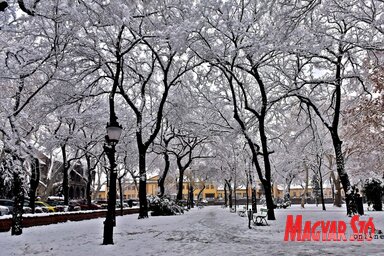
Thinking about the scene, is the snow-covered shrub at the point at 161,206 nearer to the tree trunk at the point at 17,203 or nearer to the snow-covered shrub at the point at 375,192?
the tree trunk at the point at 17,203

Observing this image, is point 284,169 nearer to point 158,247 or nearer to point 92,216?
point 92,216

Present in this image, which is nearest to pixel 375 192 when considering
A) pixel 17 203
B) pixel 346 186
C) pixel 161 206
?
pixel 346 186

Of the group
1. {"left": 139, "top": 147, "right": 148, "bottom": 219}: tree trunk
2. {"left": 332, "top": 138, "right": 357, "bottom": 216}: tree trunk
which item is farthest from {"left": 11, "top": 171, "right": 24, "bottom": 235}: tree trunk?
{"left": 332, "top": 138, "right": 357, "bottom": 216}: tree trunk

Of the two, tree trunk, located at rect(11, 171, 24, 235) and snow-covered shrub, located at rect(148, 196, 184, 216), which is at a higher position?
tree trunk, located at rect(11, 171, 24, 235)

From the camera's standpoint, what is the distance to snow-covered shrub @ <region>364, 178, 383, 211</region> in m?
29.8

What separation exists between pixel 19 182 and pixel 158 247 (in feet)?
22.2

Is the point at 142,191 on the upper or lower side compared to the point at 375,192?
upper

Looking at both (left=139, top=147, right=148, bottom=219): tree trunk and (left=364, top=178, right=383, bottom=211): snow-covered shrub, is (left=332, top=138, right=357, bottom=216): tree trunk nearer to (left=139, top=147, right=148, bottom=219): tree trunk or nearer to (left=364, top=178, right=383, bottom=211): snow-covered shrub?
(left=139, top=147, right=148, bottom=219): tree trunk

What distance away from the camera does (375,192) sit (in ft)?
99.9

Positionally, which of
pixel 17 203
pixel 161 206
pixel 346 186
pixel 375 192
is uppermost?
pixel 346 186

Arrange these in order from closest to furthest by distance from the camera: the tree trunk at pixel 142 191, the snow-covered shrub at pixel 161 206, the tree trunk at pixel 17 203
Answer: the tree trunk at pixel 17 203 < the tree trunk at pixel 142 191 < the snow-covered shrub at pixel 161 206

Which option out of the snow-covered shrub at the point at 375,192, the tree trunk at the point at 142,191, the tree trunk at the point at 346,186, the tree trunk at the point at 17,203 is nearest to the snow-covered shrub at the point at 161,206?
the tree trunk at the point at 142,191

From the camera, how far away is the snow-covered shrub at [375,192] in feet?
97.9

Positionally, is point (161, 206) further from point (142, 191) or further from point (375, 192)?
point (375, 192)
